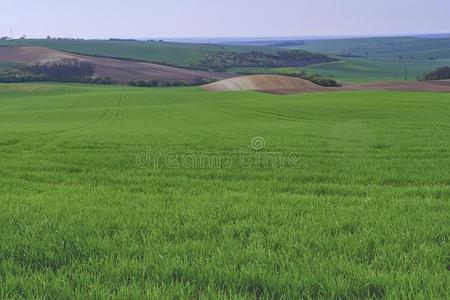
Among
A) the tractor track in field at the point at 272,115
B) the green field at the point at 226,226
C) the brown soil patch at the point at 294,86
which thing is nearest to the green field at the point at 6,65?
the brown soil patch at the point at 294,86

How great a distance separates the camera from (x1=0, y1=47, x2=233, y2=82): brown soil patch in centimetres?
11825

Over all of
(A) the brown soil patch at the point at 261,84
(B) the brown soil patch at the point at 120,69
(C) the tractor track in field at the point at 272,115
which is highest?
(B) the brown soil patch at the point at 120,69

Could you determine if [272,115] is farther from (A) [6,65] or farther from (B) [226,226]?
(A) [6,65]

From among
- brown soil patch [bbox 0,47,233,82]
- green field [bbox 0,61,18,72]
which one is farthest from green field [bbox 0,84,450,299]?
green field [bbox 0,61,18,72]

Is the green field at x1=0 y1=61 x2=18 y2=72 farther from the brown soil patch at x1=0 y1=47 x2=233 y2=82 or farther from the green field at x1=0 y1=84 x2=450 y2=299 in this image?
the green field at x1=0 y1=84 x2=450 y2=299

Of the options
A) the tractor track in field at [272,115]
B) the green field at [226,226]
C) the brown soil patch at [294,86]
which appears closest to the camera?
the green field at [226,226]

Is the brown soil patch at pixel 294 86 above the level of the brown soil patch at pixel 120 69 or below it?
below

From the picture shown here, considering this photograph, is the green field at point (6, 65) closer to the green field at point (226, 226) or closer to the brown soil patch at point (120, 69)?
the brown soil patch at point (120, 69)

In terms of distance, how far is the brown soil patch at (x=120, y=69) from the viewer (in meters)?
118

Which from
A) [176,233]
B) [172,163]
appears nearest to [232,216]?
[176,233]

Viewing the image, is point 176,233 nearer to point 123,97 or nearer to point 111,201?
point 111,201

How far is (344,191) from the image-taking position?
1001 cm

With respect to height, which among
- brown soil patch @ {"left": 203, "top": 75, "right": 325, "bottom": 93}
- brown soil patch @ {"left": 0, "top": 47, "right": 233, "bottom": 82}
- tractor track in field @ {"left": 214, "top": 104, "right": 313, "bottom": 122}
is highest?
brown soil patch @ {"left": 0, "top": 47, "right": 233, "bottom": 82}

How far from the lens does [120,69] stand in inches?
5027
